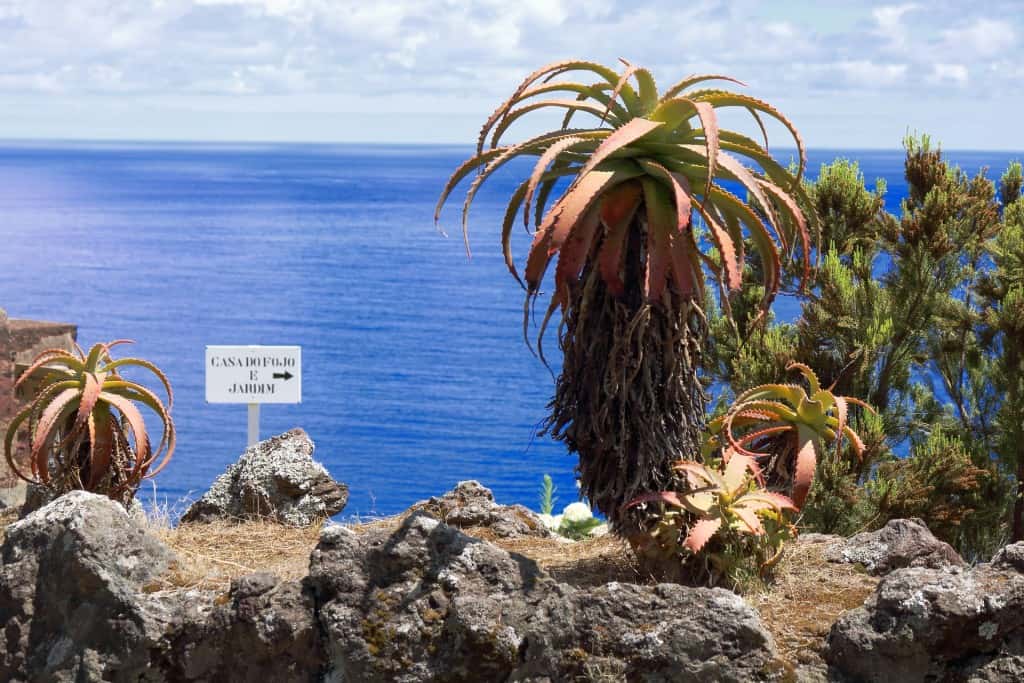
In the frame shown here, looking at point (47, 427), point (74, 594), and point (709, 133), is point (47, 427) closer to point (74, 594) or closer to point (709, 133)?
point (74, 594)

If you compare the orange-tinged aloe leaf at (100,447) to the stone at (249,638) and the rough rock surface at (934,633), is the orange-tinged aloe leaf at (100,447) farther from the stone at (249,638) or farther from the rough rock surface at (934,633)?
the rough rock surface at (934,633)

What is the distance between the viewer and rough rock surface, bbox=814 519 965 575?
4977mm

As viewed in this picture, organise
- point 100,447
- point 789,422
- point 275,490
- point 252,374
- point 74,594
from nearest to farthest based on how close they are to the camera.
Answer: point 74,594 < point 789,422 < point 100,447 < point 275,490 < point 252,374

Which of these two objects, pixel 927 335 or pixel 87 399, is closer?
pixel 87 399

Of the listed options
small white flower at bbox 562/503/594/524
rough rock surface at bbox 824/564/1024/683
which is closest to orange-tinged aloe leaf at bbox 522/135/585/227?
rough rock surface at bbox 824/564/1024/683

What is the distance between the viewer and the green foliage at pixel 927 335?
862cm

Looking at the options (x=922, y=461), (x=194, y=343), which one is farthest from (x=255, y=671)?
(x=194, y=343)

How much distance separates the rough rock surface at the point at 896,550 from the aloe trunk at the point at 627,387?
3.37ft

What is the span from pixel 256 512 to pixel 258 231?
166 feet

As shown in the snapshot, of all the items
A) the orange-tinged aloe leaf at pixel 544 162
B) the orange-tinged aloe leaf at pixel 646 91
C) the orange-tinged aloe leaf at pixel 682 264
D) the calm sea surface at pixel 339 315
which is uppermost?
the orange-tinged aloe leaf at pixel 646 91

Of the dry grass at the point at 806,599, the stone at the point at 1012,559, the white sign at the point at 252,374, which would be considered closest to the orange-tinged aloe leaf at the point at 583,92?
the dry grass at the point at 806,599

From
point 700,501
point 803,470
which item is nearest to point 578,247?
point 700,501

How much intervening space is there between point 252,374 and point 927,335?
5.52 m

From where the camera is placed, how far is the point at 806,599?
4.74 metres
